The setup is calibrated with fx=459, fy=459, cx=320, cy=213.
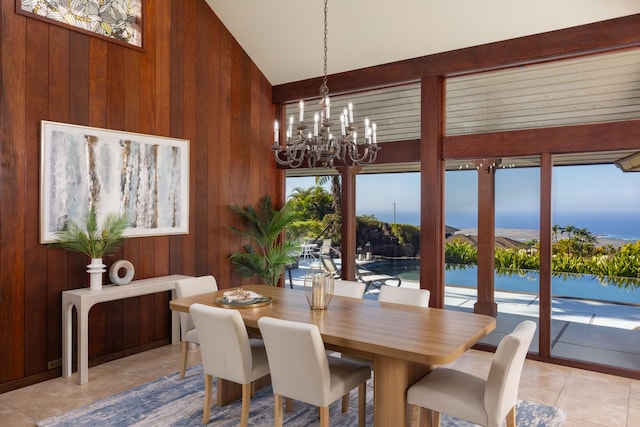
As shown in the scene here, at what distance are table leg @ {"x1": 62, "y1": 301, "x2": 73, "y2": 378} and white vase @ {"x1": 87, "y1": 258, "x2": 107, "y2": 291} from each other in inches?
8.8

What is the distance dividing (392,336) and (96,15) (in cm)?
384

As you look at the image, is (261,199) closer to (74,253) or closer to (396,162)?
(396,162)

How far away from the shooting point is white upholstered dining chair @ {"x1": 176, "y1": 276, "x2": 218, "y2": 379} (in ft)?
12.0

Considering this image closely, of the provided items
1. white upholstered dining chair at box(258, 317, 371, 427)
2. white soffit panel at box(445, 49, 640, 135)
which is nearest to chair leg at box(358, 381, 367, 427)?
white upholstered dining chair at box(258, 317, 371, 427)

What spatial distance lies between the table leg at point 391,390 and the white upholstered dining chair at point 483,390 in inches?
2.7

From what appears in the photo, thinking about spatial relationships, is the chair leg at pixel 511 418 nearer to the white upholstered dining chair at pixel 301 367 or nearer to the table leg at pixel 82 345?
the white upholstered dining chair at pixel 301 367

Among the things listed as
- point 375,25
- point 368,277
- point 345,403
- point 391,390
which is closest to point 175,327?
point 368,277

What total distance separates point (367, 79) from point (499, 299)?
2.73 meters

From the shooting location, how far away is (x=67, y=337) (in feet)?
12.3

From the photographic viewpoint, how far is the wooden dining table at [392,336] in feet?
7.57

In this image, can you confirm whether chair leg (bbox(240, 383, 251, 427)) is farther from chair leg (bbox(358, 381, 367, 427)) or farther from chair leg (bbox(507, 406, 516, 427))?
chair leg (bbox(507, 406, 516, 427))

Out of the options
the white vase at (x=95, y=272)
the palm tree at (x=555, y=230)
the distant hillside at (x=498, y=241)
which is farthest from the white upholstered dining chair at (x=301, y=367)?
the palm tree at (x=555, y=230)

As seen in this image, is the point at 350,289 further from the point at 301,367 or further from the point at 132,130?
the point at 132,130

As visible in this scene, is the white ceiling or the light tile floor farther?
the white ceiling
